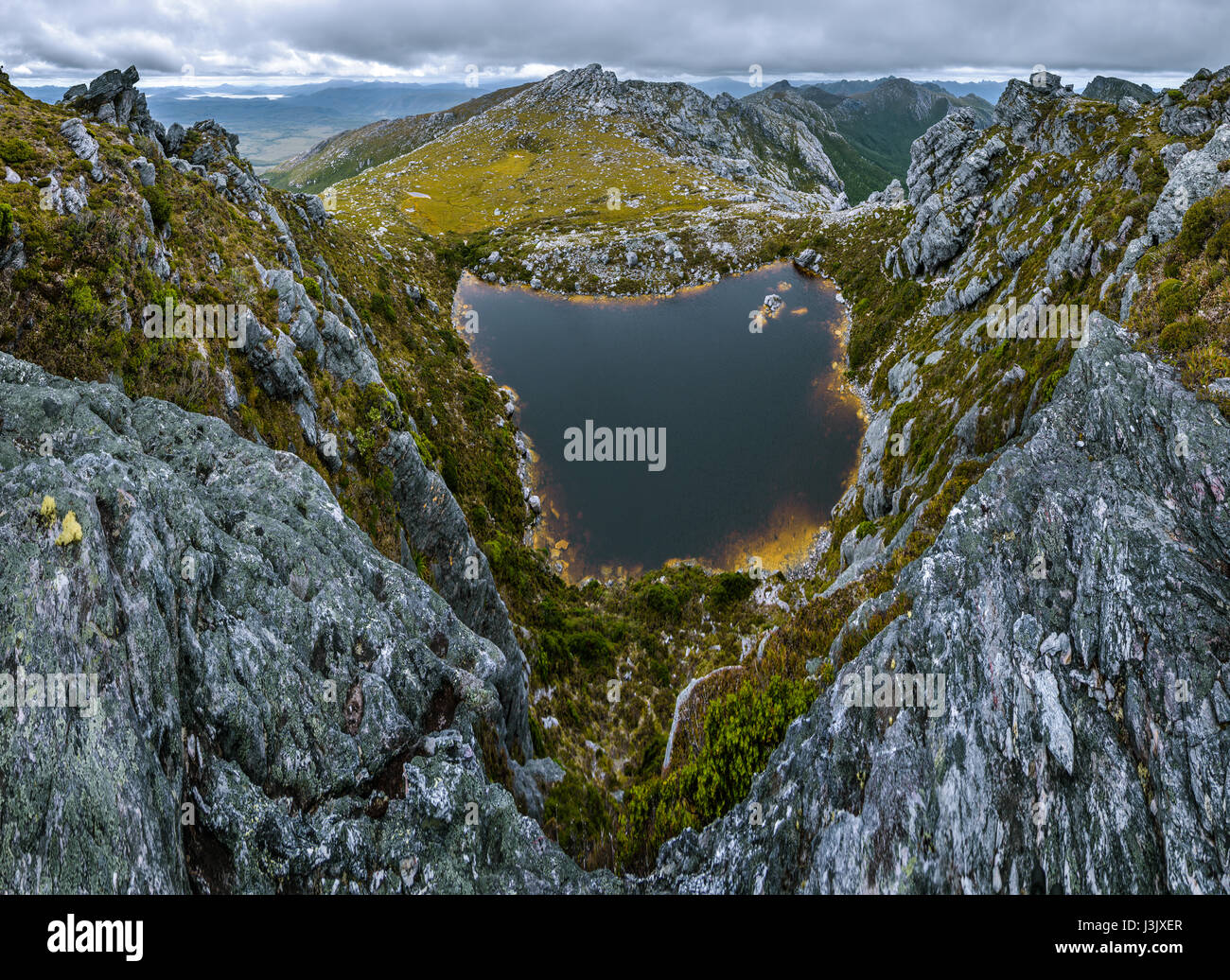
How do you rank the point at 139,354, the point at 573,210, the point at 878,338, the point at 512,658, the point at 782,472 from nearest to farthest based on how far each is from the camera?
1. the point at 139,354
2. the point at 512,658
3. the point at 782,472
4. the point at 878,338
5. the point at 573,210

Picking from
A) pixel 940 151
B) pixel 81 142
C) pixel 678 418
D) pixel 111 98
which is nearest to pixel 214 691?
pixel 81 142

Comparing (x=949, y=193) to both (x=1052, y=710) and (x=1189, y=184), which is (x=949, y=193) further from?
(x=1052, y=710)

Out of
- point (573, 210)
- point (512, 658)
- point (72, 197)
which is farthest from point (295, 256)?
point (573, 210)

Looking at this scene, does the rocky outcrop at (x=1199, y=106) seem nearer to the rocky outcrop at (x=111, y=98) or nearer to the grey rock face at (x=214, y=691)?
the grey rock face at (x=214, y=691)

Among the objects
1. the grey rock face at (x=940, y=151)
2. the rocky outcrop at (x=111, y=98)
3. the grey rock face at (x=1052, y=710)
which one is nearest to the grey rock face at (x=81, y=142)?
the rocky outcrop at (x=111, y=98)
